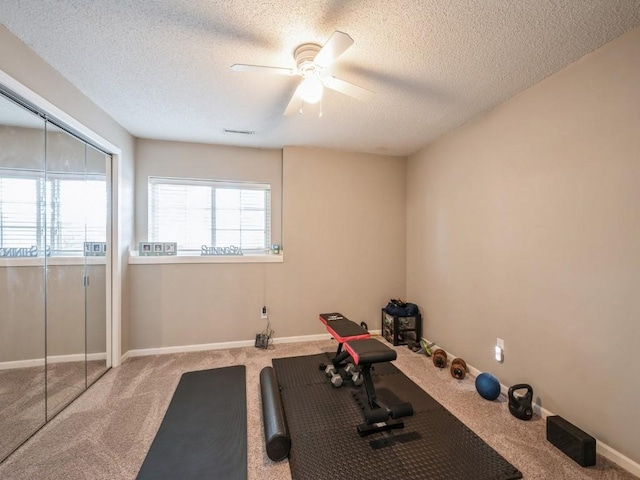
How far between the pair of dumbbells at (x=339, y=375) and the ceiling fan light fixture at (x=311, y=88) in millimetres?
2336

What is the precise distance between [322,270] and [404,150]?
1995 millimetres

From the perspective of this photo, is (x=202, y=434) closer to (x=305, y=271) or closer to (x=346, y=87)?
(x=305, y=271)

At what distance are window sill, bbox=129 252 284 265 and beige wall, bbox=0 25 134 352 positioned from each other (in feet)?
0.48

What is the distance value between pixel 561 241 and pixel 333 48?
6.68 ft

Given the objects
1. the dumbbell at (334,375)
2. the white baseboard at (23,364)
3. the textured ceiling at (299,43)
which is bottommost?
the dumbbell at (334,375)

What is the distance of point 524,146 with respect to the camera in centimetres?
220

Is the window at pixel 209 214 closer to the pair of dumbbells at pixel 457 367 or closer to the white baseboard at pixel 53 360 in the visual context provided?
the white baseboard at pixel 53 360

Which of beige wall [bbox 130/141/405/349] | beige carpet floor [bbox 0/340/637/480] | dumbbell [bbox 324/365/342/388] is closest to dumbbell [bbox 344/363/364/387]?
dumbbell [bbox 324/365/342/388]

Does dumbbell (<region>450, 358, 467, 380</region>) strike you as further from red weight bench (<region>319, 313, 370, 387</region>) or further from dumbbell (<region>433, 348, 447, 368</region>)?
red weight bench (<region>319, 313, 370, 387</region>)

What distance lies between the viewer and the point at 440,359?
2.84m

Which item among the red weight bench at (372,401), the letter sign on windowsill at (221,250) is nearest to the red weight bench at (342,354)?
the red weight bench at (372,401)

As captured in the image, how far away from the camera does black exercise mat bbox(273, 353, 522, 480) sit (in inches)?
60.9

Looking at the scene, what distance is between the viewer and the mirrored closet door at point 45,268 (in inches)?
70.1

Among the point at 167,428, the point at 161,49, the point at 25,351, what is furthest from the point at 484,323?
the point at 25,351
